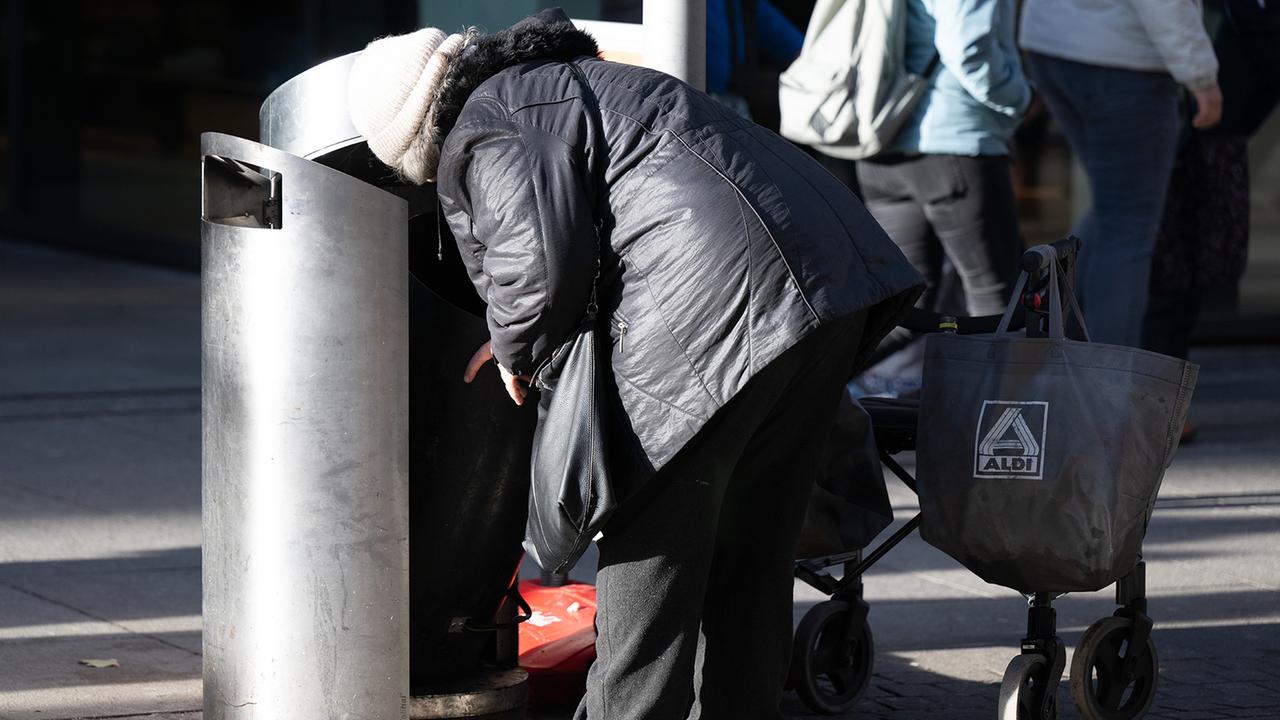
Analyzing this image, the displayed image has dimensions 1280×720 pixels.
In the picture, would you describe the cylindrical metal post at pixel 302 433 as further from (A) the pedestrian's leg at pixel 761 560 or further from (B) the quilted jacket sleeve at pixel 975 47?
(B) the quilted jacket sleeve at pixel 975 47

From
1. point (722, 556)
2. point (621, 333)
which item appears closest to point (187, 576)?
point (722, 556)

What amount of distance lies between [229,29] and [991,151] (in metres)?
7.14

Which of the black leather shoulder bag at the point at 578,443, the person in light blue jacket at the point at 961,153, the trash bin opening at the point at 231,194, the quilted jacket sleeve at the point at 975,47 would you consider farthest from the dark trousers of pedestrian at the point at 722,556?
the quilted jacket sleeve at the point at 975,47

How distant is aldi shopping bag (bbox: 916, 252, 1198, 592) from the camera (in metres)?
3.58

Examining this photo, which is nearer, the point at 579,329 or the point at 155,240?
the point at 579,329

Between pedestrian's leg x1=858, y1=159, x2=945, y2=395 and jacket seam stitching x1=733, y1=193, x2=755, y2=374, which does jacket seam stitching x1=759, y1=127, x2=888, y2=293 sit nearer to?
jacket seam stitching x1=733, y1=193, x2=755, y2=374

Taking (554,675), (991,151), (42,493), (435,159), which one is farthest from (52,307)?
(435,159)

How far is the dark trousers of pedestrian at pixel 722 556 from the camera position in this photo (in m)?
3.24

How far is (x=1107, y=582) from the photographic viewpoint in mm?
3652

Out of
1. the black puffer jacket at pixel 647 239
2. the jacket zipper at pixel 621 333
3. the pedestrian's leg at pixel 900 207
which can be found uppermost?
the black puffer jacket at pixel 647 239

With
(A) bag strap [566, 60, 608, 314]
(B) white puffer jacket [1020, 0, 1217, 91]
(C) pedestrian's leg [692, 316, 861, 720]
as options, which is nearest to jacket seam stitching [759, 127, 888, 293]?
(C) pedestrian's leg [692, 316, 861, 720]

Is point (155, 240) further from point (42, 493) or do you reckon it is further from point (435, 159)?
point (435, 159)

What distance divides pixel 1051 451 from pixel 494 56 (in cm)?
127

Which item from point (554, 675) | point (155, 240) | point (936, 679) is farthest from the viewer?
point (155, 240)
